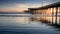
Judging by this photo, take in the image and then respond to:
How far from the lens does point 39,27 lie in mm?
4312

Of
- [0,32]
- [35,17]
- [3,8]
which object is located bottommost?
[0,32]

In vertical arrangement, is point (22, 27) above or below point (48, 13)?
below

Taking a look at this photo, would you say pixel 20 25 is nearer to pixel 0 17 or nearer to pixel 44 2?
pixel 0 17

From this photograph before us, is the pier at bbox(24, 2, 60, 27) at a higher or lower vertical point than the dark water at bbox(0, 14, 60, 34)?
higher

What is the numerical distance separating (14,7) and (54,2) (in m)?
1.12

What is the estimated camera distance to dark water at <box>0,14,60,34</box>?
4219mm

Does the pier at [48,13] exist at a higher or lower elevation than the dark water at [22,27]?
higher

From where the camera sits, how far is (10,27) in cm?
432

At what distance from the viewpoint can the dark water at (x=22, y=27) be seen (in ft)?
13.8

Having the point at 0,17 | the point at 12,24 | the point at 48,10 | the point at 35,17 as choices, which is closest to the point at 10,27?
the point at 12,24

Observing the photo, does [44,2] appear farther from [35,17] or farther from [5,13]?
[5,13]

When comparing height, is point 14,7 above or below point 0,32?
above

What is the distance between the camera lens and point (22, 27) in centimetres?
433

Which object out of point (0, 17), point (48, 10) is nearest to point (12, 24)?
point (0, 17)
